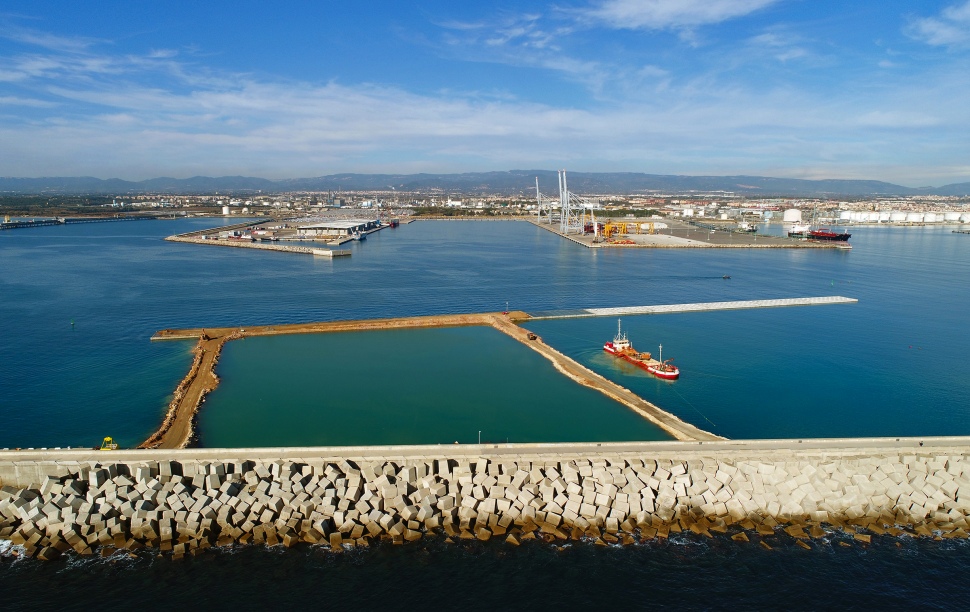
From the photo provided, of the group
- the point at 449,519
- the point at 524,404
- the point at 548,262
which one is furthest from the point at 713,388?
the point at 548,262

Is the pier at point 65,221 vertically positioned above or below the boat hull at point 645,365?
above

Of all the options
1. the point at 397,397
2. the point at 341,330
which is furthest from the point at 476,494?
the point at 341,330

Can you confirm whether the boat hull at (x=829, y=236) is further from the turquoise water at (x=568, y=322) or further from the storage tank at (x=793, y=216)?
the storage tank at (x=793, y=216)

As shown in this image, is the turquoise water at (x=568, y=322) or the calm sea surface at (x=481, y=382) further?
the turquoise water at (x=568, y=322)

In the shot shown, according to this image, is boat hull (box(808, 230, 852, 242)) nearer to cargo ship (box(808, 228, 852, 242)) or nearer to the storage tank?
cargo ship (box(808, 228, 852, 242))

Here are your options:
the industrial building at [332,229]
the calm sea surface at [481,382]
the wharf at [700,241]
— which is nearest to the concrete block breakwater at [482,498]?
the calm sea surface at [481,382]

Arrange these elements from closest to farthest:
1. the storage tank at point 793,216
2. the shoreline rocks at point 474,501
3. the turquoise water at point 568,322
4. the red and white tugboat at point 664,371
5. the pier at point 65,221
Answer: the shoreline rocks at point 474,501 → the turquoise water at point 568,322 → the red and white tugboat at point 664,371 → the pier at point 65,221 → the storage tank at point 793,216

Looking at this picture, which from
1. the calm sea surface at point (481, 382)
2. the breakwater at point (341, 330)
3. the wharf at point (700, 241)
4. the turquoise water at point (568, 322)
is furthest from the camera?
the wharf at point (700, 241)
